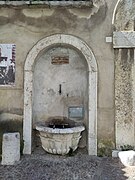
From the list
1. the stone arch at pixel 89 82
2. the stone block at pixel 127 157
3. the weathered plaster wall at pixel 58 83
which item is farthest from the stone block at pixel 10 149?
the stone block at pixel 127 157

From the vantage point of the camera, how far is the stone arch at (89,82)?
5.58 metres

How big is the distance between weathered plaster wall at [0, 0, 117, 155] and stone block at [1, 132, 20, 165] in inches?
32.7


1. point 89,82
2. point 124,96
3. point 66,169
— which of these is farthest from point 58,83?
point 66,169

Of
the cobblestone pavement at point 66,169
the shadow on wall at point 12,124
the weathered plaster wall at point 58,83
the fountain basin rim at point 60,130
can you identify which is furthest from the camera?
the weathered plaster wall at point 58,83

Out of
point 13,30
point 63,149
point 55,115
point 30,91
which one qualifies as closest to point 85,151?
point 63,149

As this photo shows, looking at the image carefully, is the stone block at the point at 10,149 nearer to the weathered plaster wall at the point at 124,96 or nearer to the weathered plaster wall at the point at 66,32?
the weathered plaster wall at the point at 66,32

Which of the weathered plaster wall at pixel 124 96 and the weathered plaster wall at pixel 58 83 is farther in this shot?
the weathered plaster wall at pixel 58 83

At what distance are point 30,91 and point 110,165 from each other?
244cm

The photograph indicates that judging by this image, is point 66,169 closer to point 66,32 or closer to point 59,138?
point 59,138

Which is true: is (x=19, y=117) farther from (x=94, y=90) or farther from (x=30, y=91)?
(x=94, y=90)

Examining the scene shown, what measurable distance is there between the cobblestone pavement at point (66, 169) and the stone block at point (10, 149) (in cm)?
14

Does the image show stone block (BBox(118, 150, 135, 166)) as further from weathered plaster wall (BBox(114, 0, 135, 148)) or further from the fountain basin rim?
the fountain basin rim

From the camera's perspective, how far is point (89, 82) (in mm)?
5637

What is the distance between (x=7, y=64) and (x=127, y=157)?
136 inches
